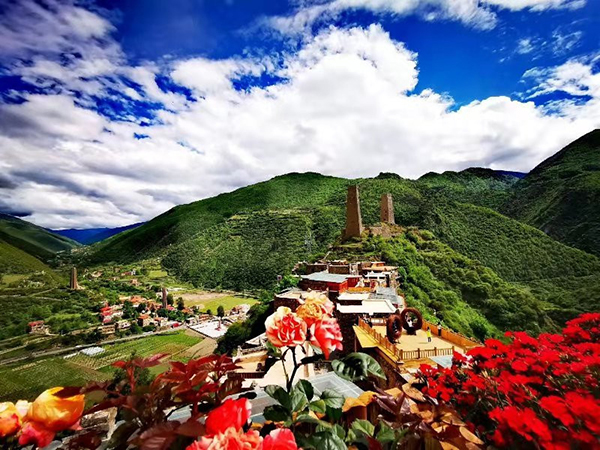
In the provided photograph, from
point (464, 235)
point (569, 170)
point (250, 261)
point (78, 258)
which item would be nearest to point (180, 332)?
point (250, 261)

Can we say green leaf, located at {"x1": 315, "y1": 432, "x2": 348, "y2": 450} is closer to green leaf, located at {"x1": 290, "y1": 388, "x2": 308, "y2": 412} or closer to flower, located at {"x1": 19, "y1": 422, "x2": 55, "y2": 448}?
green leaf, located at {"x1": 290, "y1": 388, "x2": 308, "y2": 412}

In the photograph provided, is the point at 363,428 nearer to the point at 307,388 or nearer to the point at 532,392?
the point at 307,388

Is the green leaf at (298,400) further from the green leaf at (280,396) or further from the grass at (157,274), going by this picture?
the grass at (157,274)

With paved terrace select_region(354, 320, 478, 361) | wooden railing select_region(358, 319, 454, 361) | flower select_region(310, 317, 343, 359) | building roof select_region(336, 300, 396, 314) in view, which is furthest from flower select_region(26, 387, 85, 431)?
building roof select_region(336, 300, 396, 314)

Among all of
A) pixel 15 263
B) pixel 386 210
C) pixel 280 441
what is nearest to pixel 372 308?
pixel 280 441

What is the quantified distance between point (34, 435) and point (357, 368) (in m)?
1.08

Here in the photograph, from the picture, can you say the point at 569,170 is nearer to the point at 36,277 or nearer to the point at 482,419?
the point at 482,419

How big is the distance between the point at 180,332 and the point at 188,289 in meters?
22.2

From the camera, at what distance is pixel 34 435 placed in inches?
32.5

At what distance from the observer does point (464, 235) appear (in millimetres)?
44312

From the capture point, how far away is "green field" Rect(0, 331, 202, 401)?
2869cm

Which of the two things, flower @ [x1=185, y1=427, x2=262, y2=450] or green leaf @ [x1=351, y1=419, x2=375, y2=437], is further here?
green leaf @ [x1=351, y1=419, x2=375, y2=437]

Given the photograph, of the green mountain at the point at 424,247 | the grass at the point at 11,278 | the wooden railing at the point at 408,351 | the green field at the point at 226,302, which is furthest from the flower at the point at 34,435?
the grass at the point at 11,278

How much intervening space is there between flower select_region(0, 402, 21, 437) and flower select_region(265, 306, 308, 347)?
2.70 feet
